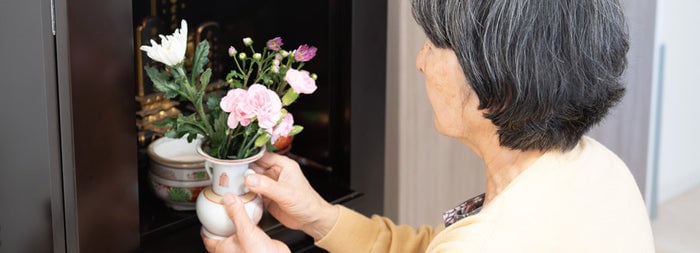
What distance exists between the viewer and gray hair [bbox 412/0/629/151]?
1.09m

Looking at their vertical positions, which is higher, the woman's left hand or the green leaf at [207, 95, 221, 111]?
the green leaf at [207, 95, 221, 111]

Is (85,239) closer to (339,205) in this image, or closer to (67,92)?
(67,92)

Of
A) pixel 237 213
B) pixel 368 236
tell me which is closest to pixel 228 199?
pixel 237 213

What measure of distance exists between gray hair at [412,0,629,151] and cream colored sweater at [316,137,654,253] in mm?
57

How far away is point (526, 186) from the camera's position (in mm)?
1119

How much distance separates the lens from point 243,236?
4.07 ft

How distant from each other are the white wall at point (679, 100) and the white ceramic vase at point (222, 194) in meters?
1.34

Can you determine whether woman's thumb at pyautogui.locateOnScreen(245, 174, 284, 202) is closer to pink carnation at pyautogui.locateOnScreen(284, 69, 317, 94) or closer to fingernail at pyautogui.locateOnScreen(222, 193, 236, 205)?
fingernail at pyautogui.locateOnScreen(222, 193, 236, 205)

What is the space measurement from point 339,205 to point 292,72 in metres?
0.30

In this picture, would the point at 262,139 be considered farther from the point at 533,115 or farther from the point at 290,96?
the point at 533,115

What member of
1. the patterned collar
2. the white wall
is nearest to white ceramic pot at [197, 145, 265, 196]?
the patterned collar

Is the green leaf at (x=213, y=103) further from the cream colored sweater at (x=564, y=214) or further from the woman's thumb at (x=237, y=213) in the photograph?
the cream colored sweater at (x=564, y=214)

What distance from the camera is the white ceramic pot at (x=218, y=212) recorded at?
1.28m

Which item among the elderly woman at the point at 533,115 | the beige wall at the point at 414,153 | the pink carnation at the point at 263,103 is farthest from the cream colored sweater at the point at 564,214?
the beige wall at the point at 414,153
